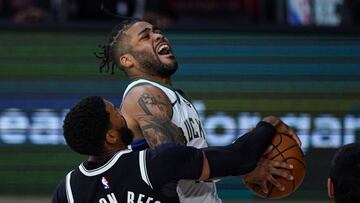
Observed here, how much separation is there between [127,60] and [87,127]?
107cm

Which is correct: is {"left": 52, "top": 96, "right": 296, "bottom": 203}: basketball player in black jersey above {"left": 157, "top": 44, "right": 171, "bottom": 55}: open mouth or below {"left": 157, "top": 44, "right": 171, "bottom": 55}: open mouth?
below

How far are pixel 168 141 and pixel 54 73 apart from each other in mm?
4370

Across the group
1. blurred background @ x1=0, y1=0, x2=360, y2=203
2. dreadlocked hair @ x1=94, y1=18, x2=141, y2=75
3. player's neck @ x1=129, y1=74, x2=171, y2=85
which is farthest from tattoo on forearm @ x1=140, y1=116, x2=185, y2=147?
blurred background @ x1=0, y1=0, x2=360, y2=203

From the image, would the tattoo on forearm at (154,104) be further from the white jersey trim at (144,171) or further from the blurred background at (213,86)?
the blurred background at (213,86)

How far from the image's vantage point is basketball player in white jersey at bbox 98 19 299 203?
178 inches

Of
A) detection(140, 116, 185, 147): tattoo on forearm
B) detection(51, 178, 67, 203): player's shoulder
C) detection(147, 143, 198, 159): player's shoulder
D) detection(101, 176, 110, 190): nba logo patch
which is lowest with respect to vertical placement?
detection(51, 178, 67, 203): player's shoulder

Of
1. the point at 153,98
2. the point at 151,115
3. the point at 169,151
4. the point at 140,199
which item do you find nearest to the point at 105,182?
the point at 140,199

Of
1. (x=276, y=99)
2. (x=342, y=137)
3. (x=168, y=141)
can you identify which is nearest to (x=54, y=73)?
(x=276, y=99)

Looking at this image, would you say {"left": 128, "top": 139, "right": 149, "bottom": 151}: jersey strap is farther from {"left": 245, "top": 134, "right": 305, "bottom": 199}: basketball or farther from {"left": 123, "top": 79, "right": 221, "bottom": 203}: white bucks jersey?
{"left": 245, "top": 134, "right": 305, "bottom": 199}: basketball

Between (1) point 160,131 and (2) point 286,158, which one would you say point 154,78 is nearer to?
(1) point 160,131

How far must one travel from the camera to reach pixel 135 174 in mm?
3928

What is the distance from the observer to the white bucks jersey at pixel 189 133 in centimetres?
464

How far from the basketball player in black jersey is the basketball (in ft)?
0.34

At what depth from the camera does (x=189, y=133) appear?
15.4 ft
